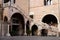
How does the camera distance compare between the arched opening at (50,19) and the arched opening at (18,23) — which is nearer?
the arched opening at (18,23)

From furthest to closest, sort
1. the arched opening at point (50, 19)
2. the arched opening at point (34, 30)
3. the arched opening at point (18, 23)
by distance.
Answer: the arched opening at point (34, 30) < the arched opening at point (50, 19) < the arched opening at point (18, 23)

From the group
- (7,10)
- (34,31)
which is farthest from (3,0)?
(34,31)

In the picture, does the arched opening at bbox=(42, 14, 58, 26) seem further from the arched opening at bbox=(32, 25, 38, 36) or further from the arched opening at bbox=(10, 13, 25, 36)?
the arched opening at bbox=(10, 13, 25, 36)

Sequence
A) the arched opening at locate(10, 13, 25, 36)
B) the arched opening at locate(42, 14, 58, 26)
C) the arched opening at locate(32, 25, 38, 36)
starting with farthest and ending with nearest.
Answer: the arched opening at locate(32, 25, 38, 36), the arched opening at locate(42, 14, 58, 26), the arched opening at locate(10, 13, 25, 36)

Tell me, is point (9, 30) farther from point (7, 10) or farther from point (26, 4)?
point (26, 4)

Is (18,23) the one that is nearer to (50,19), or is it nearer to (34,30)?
(34,30)

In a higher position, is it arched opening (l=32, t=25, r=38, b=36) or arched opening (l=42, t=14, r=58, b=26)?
arched opening (l=42, t=14, r=58, b=26)

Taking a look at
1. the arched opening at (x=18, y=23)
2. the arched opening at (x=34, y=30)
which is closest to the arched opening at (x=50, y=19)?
the arched opening at (x=34, y=30)

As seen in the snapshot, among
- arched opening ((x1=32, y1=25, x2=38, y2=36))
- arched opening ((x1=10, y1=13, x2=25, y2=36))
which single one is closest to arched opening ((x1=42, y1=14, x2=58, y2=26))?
arched opening ((x1=32, y1=25, x2=38, y2=36))

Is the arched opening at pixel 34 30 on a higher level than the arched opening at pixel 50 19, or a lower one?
lower

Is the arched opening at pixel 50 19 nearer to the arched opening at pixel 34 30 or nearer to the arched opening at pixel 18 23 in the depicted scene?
the arched opening at pixel 34 30

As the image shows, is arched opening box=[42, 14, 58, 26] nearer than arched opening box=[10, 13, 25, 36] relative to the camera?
A: No

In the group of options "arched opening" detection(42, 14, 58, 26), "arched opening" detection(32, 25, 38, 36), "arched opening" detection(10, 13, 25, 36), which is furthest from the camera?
"arched opening" detection(32, 25, 38, 36)

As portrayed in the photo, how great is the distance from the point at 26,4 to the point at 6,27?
23.7 ft
